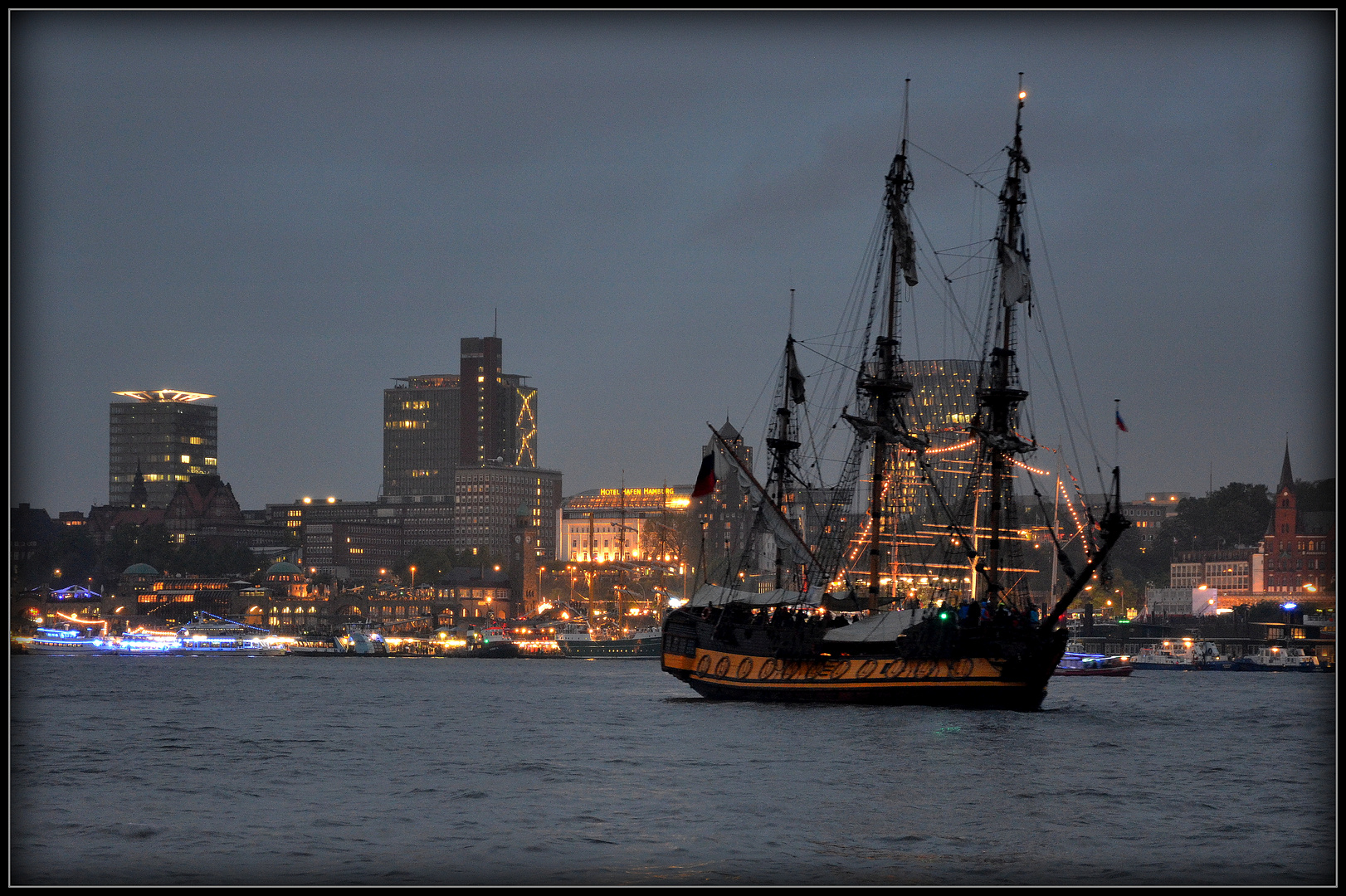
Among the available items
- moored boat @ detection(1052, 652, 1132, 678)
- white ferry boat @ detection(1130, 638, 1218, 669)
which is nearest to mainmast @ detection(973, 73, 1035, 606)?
moored boat @ detection(1052, 652, 1132, 678)

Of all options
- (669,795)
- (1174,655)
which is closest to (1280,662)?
(1174,655)

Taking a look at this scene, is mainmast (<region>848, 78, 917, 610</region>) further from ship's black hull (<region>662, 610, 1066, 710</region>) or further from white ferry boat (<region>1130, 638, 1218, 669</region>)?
white ferry boat (<region>1130, 638, 1218, 669</region>)

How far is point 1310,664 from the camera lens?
17000cm

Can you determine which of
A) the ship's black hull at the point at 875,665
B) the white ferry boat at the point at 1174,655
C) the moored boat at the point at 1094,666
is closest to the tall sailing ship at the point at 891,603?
the ship's black hull at the point at 875,665

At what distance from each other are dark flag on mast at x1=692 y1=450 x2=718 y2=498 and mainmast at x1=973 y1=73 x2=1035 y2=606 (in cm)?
1575

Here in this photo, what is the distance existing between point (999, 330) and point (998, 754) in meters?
34.2

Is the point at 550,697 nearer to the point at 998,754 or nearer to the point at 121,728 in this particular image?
the point at 121,728

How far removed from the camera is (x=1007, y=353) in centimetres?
9050

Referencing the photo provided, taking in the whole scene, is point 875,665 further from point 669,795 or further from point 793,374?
point 669,795

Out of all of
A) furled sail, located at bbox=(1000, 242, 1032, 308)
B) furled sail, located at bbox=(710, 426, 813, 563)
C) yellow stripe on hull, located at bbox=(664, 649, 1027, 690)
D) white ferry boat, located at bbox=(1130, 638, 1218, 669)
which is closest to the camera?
yellow stripe on hull, located at bbox=(664, 649, 1027, 690)

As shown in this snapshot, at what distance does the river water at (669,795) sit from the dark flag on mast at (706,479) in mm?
12493

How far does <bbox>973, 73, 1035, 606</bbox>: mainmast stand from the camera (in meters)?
90.0

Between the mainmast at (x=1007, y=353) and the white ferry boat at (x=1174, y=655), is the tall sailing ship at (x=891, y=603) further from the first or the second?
the white ferry boat at (x=1174, y=655)

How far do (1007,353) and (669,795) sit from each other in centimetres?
4553
